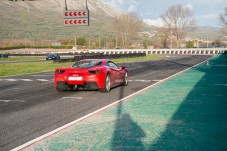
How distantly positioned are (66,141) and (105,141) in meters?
0.66

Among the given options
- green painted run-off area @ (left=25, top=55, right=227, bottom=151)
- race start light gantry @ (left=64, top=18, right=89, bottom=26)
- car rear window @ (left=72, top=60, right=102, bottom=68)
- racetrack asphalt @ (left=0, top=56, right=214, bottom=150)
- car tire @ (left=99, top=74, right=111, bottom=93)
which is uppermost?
race start light gantry @ (left=64, top=18, right=89, bottom=26)

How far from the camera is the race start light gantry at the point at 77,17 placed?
29.7 meters

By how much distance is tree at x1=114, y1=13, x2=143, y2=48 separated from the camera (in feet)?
389

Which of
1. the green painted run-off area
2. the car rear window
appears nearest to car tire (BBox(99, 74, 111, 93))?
the car rear window

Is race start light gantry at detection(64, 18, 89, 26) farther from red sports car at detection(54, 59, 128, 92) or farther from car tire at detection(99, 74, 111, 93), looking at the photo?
car tire at detection(99, 74, 111, 93)

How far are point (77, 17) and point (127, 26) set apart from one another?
91.2 metres

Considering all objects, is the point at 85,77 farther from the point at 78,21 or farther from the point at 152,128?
the point at 78,21

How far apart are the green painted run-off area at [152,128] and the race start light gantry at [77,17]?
2107 centimetres

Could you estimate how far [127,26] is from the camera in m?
120

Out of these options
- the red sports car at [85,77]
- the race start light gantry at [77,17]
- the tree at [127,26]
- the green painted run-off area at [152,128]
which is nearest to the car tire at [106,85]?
the red sports car at [85,77]

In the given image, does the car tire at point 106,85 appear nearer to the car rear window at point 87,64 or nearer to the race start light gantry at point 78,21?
the car rear window at point 87,64

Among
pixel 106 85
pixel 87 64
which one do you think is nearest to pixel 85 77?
pixel 106 85

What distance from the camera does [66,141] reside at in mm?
5449

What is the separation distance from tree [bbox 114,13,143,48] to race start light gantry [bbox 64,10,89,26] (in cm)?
8572
